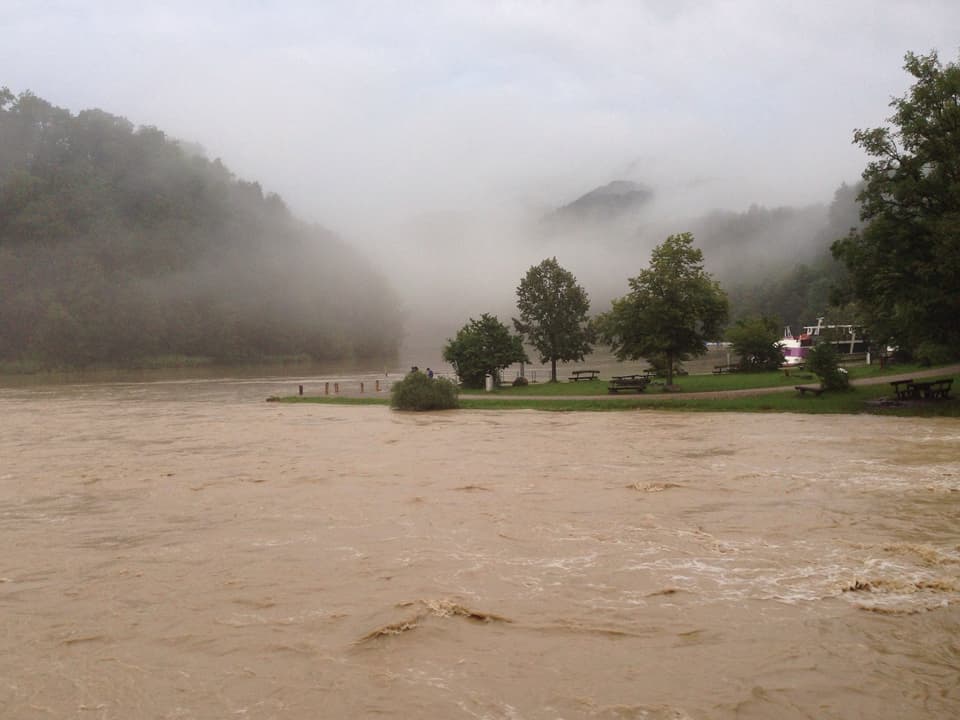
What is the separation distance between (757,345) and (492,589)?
4474 cm

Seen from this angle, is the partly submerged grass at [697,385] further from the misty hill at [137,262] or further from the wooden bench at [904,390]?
the misty hill at [137,262]

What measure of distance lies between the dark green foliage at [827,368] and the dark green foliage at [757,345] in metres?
18.8

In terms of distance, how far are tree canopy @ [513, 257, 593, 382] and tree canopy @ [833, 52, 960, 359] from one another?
23721 mm

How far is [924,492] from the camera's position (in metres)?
12.5

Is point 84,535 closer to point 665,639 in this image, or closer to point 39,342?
point 665,639

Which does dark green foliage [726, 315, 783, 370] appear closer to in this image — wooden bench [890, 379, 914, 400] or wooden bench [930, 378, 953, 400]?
wooden bench [890, 379, 914, 400]

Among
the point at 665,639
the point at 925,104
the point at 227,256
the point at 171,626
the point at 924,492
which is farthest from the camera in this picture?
the point at 227,256

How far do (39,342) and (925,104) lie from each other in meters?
127

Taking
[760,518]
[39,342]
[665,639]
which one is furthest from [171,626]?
[39,342]

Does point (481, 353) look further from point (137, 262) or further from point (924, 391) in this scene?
point (137, 262)

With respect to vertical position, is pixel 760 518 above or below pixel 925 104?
below

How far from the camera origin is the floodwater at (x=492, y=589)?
218 inches

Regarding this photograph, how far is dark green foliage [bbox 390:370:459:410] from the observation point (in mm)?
35725

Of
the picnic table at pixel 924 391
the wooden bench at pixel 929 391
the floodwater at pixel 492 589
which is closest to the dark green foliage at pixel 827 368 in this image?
the picnic table at pixel 924 391
